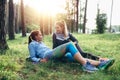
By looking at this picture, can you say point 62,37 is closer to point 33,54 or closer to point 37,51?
point 37,51

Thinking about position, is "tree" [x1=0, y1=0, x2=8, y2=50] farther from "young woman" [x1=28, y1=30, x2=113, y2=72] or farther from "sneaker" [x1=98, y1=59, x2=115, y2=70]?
"sneaker" [x1=98, y1=59, x2=115, y2=70]

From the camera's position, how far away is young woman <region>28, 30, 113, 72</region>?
865 centimetres

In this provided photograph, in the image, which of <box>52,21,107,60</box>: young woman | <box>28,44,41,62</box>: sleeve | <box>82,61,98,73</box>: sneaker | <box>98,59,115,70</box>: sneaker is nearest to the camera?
<box>98,59,115,70</box>: sneaker

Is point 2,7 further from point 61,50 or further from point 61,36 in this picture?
point 61,50

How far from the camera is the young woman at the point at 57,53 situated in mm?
8647

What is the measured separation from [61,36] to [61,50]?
3.50 feet

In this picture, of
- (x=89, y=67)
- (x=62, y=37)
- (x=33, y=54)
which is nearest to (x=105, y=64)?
(x=89, y=67)

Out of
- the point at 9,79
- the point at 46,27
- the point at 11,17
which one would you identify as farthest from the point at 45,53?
the point at 46,27

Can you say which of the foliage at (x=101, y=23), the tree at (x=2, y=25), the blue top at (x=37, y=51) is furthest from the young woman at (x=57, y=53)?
the foliage at (x=101, y=23)

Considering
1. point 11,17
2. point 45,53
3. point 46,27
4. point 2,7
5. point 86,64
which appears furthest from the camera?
point 46,27

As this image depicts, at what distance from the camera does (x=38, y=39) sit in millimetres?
9867

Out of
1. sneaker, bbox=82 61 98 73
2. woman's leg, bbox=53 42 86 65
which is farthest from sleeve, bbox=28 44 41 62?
sneaker, bbox=82 61 98 73

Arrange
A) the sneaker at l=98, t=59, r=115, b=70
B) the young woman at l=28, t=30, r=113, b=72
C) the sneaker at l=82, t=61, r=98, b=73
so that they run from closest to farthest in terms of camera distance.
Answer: the sneaker at l=98, t=59, r=115, b=70, the sneaker at l=82, t=61, r=98, b=73, the young woman at l=28, t=30, r=113, b=72

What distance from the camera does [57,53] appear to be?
9.13 meters
